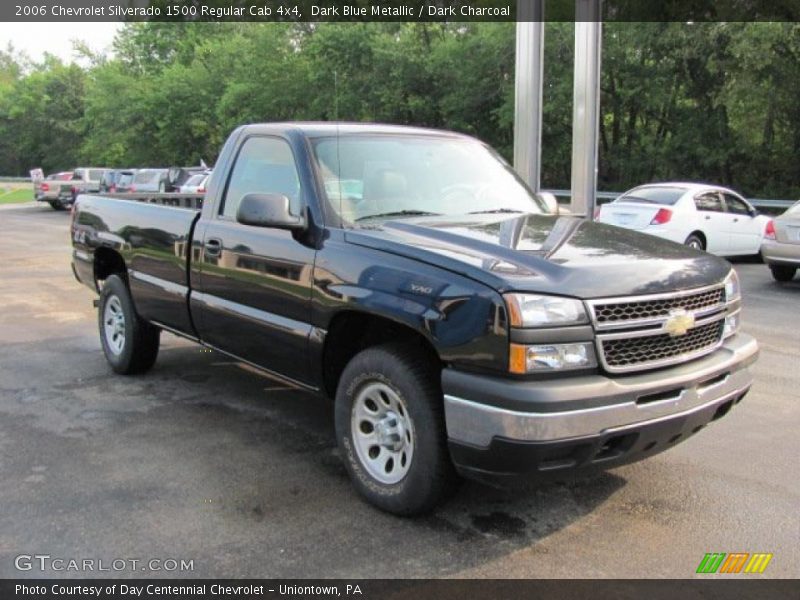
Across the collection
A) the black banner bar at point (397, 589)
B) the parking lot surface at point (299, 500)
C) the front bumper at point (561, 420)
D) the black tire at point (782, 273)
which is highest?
the front bumper at point (561, 420)

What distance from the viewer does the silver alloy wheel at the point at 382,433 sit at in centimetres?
361

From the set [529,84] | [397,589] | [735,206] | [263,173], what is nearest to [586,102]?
[529,84]

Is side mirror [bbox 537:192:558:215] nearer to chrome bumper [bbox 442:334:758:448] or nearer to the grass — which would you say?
chrome bumper [bbox 442:334:758:448]

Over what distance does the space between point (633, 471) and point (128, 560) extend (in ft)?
8.76

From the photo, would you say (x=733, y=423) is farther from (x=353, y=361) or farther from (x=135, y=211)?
(x=135, y=211)

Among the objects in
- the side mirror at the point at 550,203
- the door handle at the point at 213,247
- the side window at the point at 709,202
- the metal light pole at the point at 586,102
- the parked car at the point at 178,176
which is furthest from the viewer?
the parked car at the point at 178,176

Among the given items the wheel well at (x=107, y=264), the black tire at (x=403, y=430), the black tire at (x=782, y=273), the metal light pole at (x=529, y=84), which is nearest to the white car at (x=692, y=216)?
the black tire at (x=782, y=273)

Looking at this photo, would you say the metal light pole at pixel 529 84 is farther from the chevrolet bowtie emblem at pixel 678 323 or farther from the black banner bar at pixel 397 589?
the black banner bar at pixel 397 589

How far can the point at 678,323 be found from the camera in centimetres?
341

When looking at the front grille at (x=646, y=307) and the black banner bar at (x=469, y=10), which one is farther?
the black banner bar at (x=469, y=10)

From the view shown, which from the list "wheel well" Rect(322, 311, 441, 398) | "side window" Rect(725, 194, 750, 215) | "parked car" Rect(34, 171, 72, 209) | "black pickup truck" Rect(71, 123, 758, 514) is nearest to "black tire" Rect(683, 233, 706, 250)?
"side window" Rect(725, 194, 750, 215)

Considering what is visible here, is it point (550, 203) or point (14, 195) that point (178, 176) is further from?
point (14, 195)

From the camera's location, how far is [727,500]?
390 centimetres

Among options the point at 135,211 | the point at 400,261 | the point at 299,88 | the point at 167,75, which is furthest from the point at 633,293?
the point at 167,75
